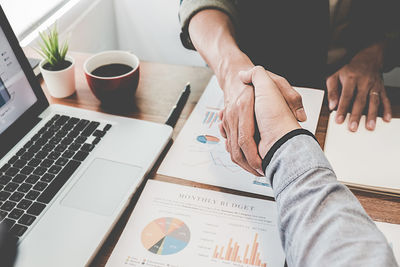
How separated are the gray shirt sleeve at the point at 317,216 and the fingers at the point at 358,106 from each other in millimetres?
305

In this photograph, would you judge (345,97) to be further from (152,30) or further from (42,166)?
(152,30)

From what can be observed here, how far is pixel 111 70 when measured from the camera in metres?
0.90

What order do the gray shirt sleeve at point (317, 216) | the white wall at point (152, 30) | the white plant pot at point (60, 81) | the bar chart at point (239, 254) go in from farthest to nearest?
the white wall at point (152, 30) → the white plant pot at point (60, 81) → the bar chart at point (239, 254) → the gray shirt sleeve at point (317, 216)

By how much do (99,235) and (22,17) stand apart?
92 centimetres

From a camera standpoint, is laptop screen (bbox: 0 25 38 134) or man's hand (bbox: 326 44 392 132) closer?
laptop screen (bbox: 0 25 38 134)

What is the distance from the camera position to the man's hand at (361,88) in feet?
2.76

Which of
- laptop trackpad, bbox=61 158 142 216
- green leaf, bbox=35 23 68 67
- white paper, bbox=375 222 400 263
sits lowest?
white paper, bbox=375 222 400 263

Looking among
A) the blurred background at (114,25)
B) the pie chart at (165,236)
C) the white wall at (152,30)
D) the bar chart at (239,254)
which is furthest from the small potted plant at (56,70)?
the white wall at (152,30)

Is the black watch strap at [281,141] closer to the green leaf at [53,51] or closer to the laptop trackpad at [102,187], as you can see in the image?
the laptop trackpad at [102,187]

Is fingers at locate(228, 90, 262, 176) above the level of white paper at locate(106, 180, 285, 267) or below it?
above

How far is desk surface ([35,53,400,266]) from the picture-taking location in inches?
25.5

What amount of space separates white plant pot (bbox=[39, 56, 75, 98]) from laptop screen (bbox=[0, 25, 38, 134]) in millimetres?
140

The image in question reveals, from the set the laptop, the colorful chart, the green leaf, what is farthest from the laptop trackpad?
the green leaf

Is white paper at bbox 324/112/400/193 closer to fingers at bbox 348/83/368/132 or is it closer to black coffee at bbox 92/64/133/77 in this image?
fingers at bbox 348/83/368/132
